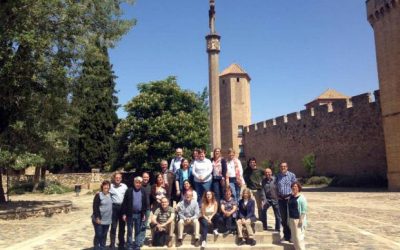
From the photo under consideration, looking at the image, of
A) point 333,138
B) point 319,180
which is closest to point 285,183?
point 319,180

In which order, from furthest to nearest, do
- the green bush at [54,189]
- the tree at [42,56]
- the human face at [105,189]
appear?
the green bush at [54,189]
the tree at [42,56]
the human face at [105,189]

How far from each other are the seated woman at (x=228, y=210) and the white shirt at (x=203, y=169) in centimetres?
59

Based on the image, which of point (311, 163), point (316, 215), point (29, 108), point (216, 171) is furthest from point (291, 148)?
point (216, 171)

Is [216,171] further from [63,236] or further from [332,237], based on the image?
[63,236]

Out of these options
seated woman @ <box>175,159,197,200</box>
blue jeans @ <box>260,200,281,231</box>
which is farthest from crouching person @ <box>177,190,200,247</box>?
blue jeans @ <box>260,200,281,231</box>

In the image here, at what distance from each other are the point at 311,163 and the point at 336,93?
23.4 metres

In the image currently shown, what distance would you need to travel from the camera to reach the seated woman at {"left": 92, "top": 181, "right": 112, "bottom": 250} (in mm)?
8172

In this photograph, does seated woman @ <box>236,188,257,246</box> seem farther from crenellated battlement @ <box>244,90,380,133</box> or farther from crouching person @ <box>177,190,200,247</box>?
crenellated battlement @ <box>244,90,380,133</box>

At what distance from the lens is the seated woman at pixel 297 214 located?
8148 millimetres

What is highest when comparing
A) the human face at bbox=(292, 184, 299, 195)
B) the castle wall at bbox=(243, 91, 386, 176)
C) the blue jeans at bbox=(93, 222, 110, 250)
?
the castle wall at bbox=(243, 91, 386, 176)

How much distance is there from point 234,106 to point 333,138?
802 inches

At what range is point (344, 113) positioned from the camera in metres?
33.5

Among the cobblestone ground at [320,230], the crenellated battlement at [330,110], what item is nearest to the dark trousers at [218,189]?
the cobblestone ground at [320,230]

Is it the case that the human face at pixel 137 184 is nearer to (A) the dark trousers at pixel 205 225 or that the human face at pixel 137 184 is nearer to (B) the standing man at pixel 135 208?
(B) the standing man at pixel 135 208
